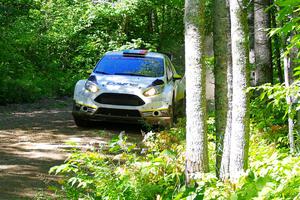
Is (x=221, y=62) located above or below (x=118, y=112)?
above

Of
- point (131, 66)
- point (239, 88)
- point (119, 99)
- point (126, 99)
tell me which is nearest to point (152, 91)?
point (126, 99)

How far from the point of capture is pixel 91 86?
35.9ft

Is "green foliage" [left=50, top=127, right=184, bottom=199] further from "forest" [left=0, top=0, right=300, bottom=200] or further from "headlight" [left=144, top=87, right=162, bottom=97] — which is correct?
"headlight" [left=144, top=87, right=162, bottom=97]

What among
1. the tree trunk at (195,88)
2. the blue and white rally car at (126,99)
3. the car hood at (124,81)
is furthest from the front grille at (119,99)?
the tree trunk at (195,88)

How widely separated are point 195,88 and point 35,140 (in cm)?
545

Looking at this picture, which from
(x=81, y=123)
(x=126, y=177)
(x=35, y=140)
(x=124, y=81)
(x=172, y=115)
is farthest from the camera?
(x=81, y=123)

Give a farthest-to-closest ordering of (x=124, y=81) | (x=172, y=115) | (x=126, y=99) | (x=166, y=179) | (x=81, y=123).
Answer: (x=81, y=123), (x=172, y=115), (x=124, y=81), (x=126, y=99), (x=166, y=179)

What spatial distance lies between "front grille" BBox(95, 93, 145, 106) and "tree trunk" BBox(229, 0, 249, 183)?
226 inches

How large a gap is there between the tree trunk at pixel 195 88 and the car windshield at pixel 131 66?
6.06 metres

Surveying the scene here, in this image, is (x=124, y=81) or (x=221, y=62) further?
(x=124, y=81)

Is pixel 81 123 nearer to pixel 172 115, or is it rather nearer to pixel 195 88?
pixel 172 115

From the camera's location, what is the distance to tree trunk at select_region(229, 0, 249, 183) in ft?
16.1

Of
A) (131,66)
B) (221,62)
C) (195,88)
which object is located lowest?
(195,88)

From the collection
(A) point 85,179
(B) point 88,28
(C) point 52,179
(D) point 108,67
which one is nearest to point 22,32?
(B) point 88,28
